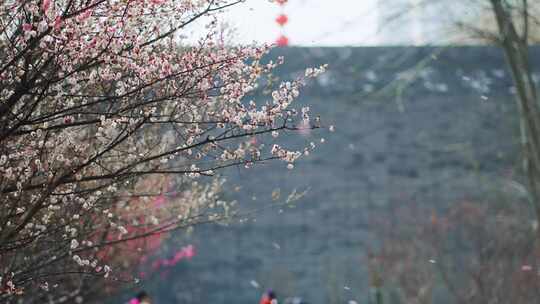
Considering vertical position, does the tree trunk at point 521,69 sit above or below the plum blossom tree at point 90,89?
below

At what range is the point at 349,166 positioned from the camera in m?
16.5

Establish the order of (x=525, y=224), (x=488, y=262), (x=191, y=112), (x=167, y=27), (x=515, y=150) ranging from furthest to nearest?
(x=515, y=150) < (x=525, y=224) < (x=488, y=262) < (x=167, y=27) < (x=191, y=112)

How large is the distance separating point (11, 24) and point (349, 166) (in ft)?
39.9

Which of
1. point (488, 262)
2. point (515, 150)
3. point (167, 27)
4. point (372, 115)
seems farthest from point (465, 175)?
point (167, 27)

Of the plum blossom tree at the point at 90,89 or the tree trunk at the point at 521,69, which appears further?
the tree trunk at the point at 521,69

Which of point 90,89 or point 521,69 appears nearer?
point 90,89

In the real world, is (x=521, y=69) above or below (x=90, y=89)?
below

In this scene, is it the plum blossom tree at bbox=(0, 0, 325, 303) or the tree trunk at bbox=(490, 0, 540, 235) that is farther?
the tree trunk at bbox=(490, 0, 540, 235)

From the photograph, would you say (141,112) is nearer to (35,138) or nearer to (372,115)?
(35,138)

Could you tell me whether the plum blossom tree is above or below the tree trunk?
above

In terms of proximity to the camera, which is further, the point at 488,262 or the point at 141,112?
the point at 488,262

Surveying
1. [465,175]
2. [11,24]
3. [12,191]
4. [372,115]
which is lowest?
[465,175]

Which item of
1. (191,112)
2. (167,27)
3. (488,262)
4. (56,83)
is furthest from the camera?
(488,262)

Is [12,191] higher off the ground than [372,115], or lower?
higher
